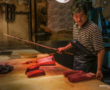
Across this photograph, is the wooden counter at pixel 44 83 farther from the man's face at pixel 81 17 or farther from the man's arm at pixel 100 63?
the man's face at pixel 81 17

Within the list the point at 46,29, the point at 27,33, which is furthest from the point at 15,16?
the point at 46,29

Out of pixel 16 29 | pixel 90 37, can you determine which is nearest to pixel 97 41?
pixel 90 37

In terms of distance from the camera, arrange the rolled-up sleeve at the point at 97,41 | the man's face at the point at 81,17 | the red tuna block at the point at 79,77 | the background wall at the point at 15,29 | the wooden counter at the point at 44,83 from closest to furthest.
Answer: the wooden counter at the point at 44,83, the red tuna block at the point at 79,77, the rolled-up sleeve at the point at 97,41, the man's face at the point at 81,17, the background wall at the point at 15,29

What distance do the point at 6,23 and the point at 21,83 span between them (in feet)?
13.5

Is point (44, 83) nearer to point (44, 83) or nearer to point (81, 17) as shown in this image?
point (44, 83)

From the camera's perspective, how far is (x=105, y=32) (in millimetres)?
5473

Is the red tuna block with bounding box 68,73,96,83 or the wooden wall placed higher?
the wooden wall

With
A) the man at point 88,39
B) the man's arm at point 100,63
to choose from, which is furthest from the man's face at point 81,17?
the man's arm at point 100,63

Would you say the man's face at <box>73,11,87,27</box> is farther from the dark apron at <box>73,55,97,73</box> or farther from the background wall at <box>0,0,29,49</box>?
the background wall at <box>0,0,29,49</box>

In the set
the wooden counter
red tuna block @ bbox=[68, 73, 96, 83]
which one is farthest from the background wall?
red tuna block @ bbox=[68, 73, 96, 83]

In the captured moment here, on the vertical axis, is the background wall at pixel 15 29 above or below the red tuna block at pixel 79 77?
above

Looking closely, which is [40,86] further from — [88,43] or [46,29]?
[46,29]

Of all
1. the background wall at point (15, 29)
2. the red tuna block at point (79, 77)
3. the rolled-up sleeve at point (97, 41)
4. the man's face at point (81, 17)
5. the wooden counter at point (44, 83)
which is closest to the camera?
the wooden counter at point (44, 83)

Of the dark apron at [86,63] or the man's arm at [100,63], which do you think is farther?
the dark apron at [86,63]
